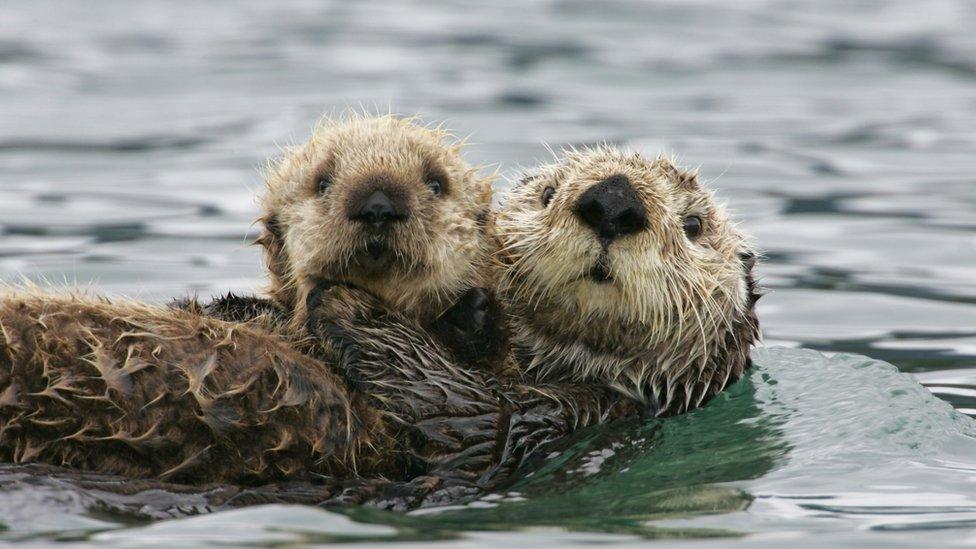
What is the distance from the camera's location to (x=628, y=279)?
5012mm

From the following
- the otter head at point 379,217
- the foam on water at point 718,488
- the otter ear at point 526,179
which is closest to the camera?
the foam on water at point 718,488

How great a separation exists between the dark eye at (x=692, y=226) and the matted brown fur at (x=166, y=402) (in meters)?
1.54

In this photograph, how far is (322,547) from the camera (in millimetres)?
3941

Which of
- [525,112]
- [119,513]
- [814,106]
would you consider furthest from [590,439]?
[814,106]

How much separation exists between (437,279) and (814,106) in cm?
1003

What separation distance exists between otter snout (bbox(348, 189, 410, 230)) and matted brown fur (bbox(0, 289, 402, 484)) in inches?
20.2

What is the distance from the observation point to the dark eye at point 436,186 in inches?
199

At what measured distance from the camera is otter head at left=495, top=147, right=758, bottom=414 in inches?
196

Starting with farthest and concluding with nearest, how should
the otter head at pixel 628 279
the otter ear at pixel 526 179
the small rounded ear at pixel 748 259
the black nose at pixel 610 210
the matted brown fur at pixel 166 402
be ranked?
the otter ear at pixel 526 179 < the small rounded ear at pixel 748 259 < the otter head at pixel 628 279 < the black nose at pixel 610 210 < the matted brown fur at pixel 166 402

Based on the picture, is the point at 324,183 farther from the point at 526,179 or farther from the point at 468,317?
the point at 526,179

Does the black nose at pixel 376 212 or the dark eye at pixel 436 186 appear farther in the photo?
the dark eye at pixel 436 186

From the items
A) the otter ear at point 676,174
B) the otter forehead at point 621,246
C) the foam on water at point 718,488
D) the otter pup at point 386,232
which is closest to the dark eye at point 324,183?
the otter pup at point 386,232

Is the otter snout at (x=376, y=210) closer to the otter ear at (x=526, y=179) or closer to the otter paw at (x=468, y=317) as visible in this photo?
the otter paw at (x=468, y=317)

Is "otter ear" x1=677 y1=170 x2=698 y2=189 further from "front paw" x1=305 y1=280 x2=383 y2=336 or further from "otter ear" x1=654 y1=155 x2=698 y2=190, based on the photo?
"front paw" x1=305 y1=280 x2=383 y2=336
